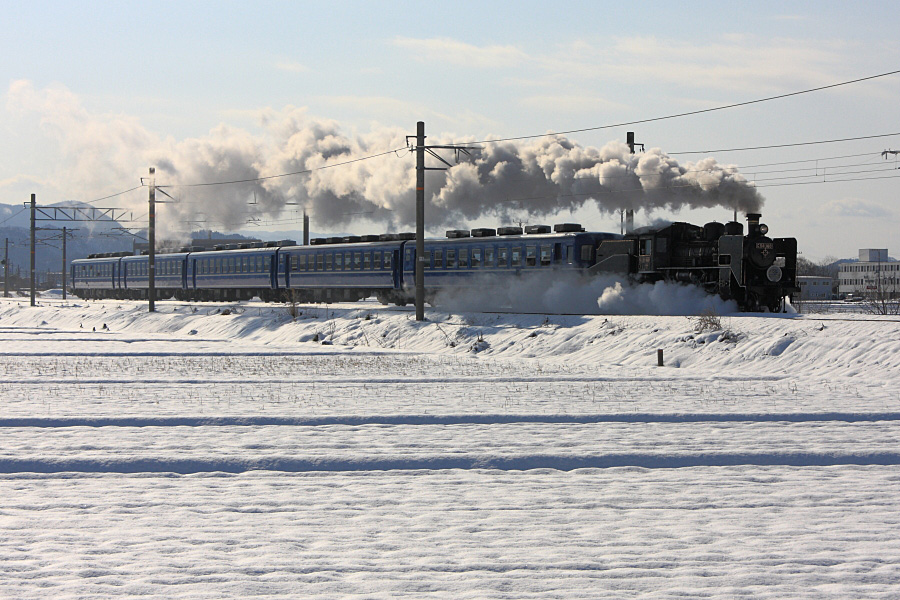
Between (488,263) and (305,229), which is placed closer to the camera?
(488,263)

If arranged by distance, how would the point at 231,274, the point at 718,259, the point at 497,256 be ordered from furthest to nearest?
the point at 231,274 < the point at 497,256 < the point at 718,259

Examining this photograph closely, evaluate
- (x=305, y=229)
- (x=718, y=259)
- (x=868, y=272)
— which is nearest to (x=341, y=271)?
(x=305, y=229)

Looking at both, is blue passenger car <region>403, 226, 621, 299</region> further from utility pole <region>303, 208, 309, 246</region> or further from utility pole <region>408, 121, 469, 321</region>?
utility pole <region>303, 208, 309, 246</region>

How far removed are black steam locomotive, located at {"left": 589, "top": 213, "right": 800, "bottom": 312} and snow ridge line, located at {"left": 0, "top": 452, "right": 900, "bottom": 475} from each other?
16.5m

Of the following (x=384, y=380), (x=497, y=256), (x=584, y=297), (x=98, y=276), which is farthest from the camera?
(x=98, y=276)

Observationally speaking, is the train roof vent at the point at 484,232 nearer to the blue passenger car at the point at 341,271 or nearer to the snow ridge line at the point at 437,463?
the blue passenger car at the point at 341,271

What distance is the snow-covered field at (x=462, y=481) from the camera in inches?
239

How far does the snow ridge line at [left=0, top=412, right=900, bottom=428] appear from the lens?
12.2 meters

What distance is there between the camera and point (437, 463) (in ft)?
31.9

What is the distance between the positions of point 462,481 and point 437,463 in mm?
827

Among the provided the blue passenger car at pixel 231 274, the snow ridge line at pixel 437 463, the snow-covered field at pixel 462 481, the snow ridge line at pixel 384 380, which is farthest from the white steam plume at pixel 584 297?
the snow ridge line at pixel 437 463

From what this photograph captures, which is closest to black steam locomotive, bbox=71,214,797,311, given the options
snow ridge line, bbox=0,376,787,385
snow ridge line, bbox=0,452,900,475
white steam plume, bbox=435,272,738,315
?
white steam plume, bbox=435,272,738,315

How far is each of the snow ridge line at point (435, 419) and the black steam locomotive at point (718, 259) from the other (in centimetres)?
1350

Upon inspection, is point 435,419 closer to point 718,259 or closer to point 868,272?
point 718,259
